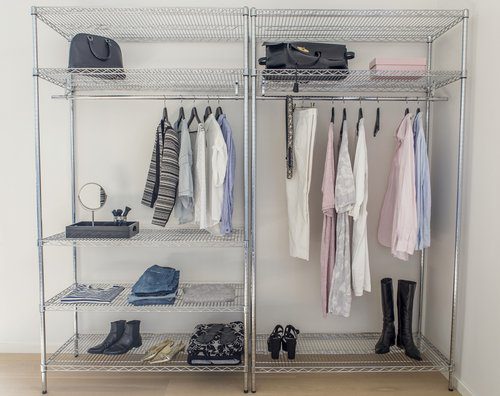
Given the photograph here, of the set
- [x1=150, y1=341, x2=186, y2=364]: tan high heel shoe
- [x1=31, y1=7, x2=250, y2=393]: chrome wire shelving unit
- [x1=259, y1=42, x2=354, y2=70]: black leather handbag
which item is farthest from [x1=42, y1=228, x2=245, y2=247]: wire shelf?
[x1=259, y1=42, x2=354, y2=70]: black leather handbag

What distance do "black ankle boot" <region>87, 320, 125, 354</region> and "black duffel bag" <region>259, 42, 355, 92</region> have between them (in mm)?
1649

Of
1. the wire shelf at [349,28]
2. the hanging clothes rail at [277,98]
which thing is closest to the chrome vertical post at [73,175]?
the hanging clothes rail at [277,98]

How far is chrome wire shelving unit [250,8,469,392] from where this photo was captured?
2219mm

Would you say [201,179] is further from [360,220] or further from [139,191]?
[360,220]

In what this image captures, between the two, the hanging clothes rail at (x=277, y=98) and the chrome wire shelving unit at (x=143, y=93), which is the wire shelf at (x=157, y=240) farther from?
the hanging clothes rail at (x=277, y=98)

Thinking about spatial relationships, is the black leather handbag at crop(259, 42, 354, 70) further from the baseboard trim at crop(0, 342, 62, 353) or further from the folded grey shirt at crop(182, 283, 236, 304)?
the baseboard trim at crop(0, 342, 62, 353)

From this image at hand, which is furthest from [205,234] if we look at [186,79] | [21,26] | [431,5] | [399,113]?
[431,5]

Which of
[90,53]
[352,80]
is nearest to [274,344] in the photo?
[352,80]

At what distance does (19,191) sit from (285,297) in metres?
1.81

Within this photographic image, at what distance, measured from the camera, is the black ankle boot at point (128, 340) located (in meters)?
2.39

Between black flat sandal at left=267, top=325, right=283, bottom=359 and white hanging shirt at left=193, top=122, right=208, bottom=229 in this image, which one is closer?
white hanging shirt at left=193, top=122, right=208, bottom=229

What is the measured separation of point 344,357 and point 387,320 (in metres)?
0.37

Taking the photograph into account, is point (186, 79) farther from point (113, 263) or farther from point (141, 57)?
point (113, 263)

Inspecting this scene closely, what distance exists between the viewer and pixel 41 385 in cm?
232
